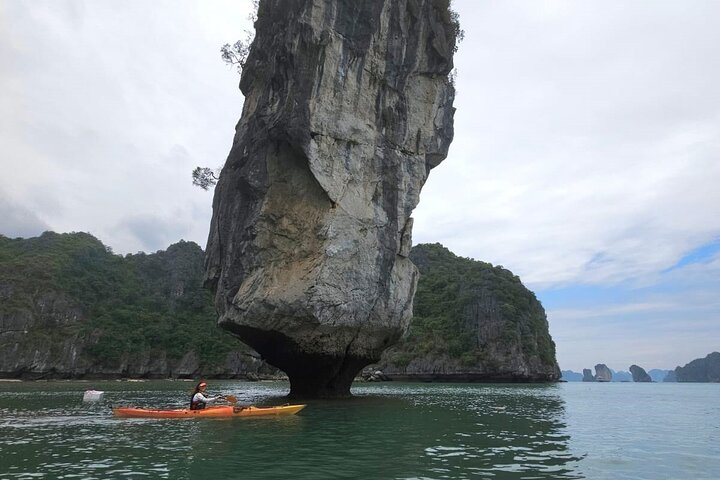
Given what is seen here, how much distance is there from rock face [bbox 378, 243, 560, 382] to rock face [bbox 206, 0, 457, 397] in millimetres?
50419

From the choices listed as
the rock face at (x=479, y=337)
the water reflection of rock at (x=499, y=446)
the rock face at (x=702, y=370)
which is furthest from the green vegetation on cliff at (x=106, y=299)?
the rock face at (x=702, y=370)

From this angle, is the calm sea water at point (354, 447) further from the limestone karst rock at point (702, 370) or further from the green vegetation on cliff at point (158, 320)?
the limestone karst rock at point (702, 370)

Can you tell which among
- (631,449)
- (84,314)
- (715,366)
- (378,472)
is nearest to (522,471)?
(378,472)

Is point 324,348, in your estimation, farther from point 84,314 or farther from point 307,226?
point 84,314

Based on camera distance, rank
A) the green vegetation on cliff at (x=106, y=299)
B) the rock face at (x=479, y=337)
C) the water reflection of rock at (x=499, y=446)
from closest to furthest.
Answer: the water reflection of rock at (x=499, y=446)
the green vegetation on cliff at (x=106, y=299)
the rock face at (x=479, y=337)

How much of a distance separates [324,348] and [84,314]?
6491 cm

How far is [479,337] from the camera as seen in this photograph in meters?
75.1

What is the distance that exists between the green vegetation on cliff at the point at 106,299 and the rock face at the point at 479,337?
29188 millimetres

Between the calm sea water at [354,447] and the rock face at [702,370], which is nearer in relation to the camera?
the calm sea water at [354,447]

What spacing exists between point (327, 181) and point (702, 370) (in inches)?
5760

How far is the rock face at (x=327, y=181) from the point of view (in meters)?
21.3

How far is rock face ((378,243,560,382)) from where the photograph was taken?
71.9 meters

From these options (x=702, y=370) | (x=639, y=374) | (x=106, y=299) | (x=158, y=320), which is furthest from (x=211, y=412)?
(x=639, y=374)

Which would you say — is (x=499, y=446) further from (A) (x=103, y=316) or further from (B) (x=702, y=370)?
(B) (x=702, y=370)
